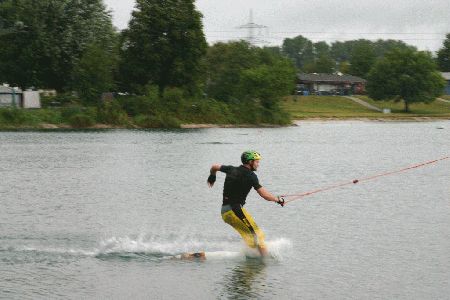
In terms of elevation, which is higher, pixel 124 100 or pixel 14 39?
pixel 14 39

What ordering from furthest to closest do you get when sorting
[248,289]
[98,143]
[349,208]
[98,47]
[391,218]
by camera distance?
[98,47], [98,143], [349,208], [391,218], [248,289]

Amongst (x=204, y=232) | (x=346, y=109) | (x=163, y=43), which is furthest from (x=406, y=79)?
(x=204, y=232)

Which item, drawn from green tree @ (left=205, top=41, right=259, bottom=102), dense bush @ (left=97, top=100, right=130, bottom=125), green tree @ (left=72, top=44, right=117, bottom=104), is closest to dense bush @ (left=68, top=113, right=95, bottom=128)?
dense bush @ (left=97, top=100, right=130, bottom=125)

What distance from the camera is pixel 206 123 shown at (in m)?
107

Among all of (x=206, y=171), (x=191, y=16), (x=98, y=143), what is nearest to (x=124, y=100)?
(x=191, y=16)

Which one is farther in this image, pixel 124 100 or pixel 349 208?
pixel 124 100

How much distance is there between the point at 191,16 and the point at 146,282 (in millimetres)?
88453

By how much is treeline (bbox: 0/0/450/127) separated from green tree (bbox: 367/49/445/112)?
→ 44153 millimetres

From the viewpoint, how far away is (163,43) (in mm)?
102688

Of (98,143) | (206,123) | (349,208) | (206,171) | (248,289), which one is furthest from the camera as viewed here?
(206,123)

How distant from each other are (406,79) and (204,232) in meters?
127

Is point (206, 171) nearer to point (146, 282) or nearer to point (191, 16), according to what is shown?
point (146, 282)

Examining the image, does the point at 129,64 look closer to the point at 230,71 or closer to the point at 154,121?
the point at 154,121

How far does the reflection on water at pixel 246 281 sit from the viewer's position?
1812 centimetres
